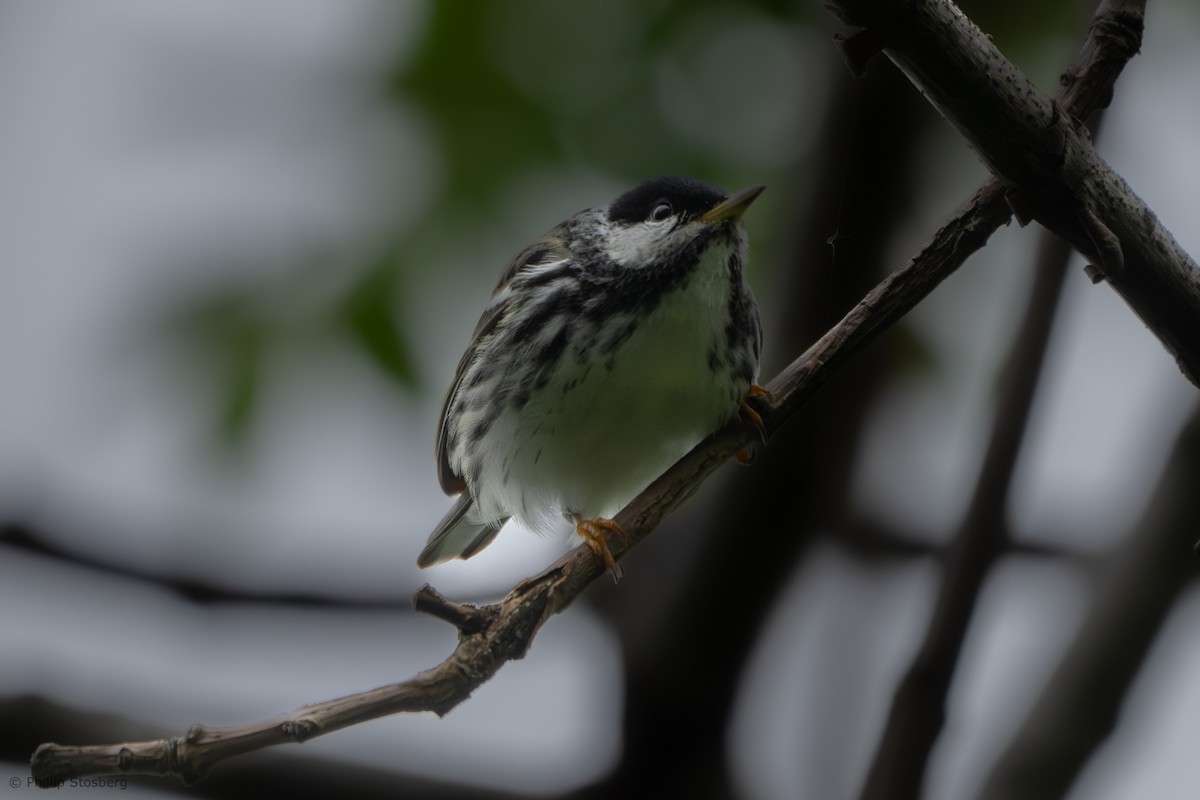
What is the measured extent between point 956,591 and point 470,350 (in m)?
1.97

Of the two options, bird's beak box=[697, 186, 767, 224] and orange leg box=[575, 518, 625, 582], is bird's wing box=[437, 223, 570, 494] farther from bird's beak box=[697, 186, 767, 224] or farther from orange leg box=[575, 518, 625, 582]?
orange leg box=[575, 518, 625, 582]

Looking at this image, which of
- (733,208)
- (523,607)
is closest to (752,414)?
(733,208)

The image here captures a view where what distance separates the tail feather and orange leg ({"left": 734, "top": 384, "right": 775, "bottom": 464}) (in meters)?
1.17

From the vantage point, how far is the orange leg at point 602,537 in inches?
86.1

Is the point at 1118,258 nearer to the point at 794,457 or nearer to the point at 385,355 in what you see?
the point at 794,457

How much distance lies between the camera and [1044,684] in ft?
7.77

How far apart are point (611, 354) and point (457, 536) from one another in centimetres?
110

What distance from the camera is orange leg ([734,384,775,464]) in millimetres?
2198

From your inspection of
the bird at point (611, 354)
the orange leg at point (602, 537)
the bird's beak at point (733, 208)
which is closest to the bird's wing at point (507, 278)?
the bird at point (611, 354)

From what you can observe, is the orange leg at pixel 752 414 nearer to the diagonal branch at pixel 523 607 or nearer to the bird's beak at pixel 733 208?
the diagonal branch at pixel 523 607

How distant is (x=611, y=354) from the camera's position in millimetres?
2965

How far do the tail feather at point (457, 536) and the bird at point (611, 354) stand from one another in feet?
0.93

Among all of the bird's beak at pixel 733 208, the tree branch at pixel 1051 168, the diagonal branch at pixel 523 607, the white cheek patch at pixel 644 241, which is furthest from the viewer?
the white cheek patch at pixel 644 241

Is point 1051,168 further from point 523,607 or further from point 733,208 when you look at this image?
point 733,208
